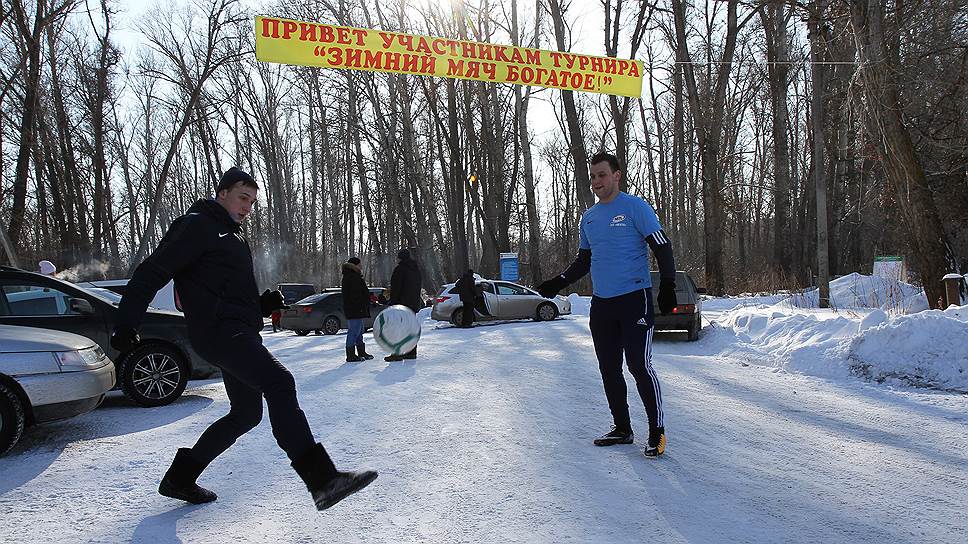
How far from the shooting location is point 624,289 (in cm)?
468

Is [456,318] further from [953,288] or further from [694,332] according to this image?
[953,288]

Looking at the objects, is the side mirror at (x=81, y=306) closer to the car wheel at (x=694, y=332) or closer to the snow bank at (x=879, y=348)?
the snow bank at (x=879, y=348)

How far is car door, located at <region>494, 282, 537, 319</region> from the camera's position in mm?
20125

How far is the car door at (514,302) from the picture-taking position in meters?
20.1

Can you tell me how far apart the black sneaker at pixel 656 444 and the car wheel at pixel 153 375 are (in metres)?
5.22

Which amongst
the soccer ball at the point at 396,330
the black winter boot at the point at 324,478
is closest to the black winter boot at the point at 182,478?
the black winter boot at the point at 324,478

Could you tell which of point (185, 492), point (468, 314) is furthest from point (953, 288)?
point (468, 314)

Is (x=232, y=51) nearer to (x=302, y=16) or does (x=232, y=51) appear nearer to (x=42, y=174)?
(x=302, y=16)

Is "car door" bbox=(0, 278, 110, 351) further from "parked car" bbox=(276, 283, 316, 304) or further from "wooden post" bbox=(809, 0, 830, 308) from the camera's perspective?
"parked car" bbox=(276, 283, 316, 304)

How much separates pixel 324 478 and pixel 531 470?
4.76 ft

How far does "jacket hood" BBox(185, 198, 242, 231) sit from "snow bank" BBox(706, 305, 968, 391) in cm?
721

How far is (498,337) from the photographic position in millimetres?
14141

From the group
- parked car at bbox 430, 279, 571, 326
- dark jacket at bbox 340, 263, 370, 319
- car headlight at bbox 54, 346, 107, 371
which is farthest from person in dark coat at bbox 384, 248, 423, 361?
parked car at bbox 430, 279, 571, 326

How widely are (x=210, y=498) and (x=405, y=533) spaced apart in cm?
128
